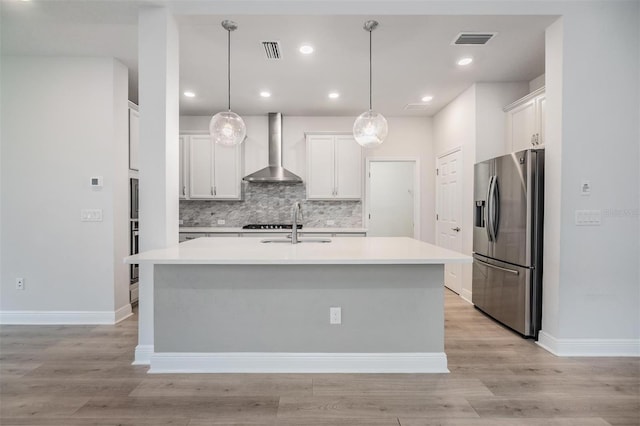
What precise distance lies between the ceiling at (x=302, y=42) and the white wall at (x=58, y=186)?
31 centimetres

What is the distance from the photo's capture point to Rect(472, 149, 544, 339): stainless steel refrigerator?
294cm

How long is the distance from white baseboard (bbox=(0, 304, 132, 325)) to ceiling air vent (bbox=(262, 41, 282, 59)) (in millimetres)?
3094

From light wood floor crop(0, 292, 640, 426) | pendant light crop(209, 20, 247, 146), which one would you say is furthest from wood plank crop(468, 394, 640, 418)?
pendant light crop(209, 20, 247, 146)

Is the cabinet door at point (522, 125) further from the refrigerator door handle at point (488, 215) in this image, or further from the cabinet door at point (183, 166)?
the cabinet door at point (183, 166)

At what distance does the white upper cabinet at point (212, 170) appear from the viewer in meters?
5.09

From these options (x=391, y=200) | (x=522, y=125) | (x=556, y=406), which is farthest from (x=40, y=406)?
(x=391, y=200)

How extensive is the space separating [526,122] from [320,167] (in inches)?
108

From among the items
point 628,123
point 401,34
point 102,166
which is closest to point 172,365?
point 102,166

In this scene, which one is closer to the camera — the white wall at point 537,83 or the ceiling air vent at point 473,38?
the ceiling air vent at point 473,38

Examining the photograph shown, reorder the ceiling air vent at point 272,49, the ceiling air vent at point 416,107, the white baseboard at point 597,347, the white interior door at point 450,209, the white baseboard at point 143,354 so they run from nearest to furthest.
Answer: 1. the white baseboard at point 143,354
2. the white baseboard at point 597,347
3. the ceiling air vent at point 272,49
4. the white interior door at point 450,209
5. the ceiling air vent at point 416,107

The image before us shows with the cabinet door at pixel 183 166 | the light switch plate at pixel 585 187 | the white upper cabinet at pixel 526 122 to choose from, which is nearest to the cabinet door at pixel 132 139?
the cabinet door at pixel 183 166

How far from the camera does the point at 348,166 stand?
516 centimetres

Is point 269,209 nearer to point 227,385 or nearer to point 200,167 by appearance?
point 200,167

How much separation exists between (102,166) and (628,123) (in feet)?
16.0
